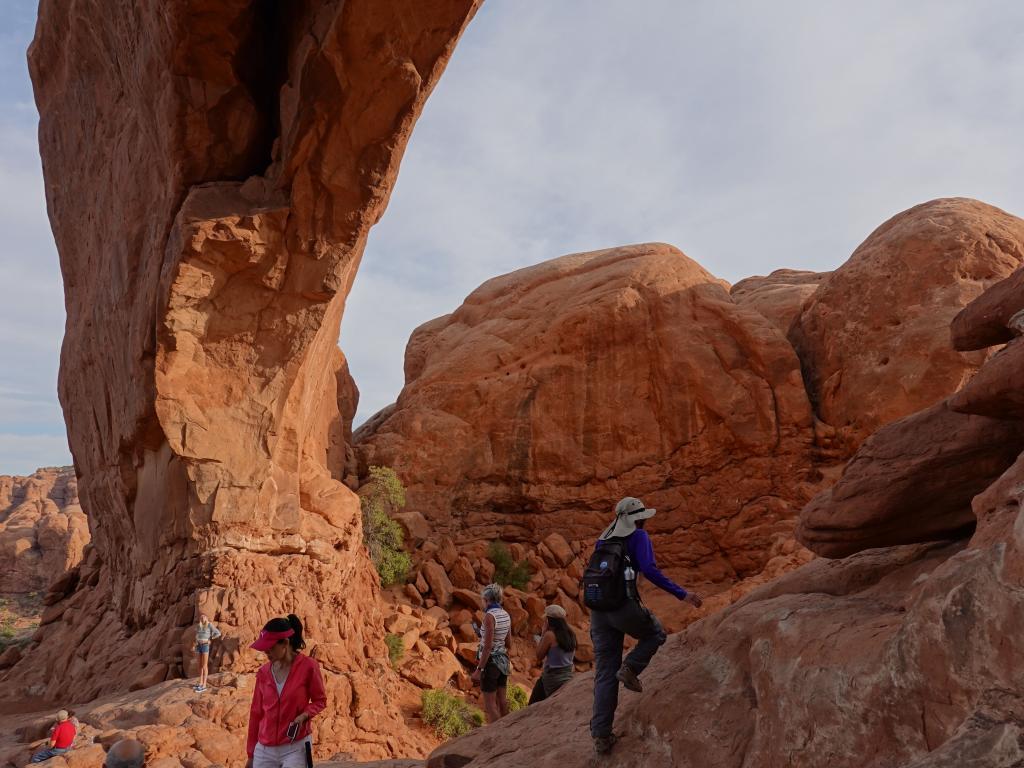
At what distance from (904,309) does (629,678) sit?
12.6m

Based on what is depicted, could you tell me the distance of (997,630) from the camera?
2.67 meters

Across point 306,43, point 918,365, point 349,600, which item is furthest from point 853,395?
point 306,43

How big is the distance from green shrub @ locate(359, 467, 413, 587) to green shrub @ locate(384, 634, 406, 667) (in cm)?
200

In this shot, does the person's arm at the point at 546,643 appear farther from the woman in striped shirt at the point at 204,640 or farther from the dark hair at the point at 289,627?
the woman in striped shirt at the point at 204,640

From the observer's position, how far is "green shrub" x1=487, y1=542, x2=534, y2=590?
15.6 metres

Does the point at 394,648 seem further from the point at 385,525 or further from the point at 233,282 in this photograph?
the point at 233,282

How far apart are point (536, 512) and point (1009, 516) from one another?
14.2 m

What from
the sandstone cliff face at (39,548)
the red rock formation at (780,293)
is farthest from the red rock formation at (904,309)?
the sandstone cliff face at (39,548)

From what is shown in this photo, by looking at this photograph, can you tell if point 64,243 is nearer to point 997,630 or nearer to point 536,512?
point 536,512

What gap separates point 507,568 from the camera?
15773 mm

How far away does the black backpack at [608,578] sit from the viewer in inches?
176

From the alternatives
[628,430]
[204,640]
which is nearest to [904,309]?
[628,430]

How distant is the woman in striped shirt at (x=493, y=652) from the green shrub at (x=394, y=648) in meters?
4.08

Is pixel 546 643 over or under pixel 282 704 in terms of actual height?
under
